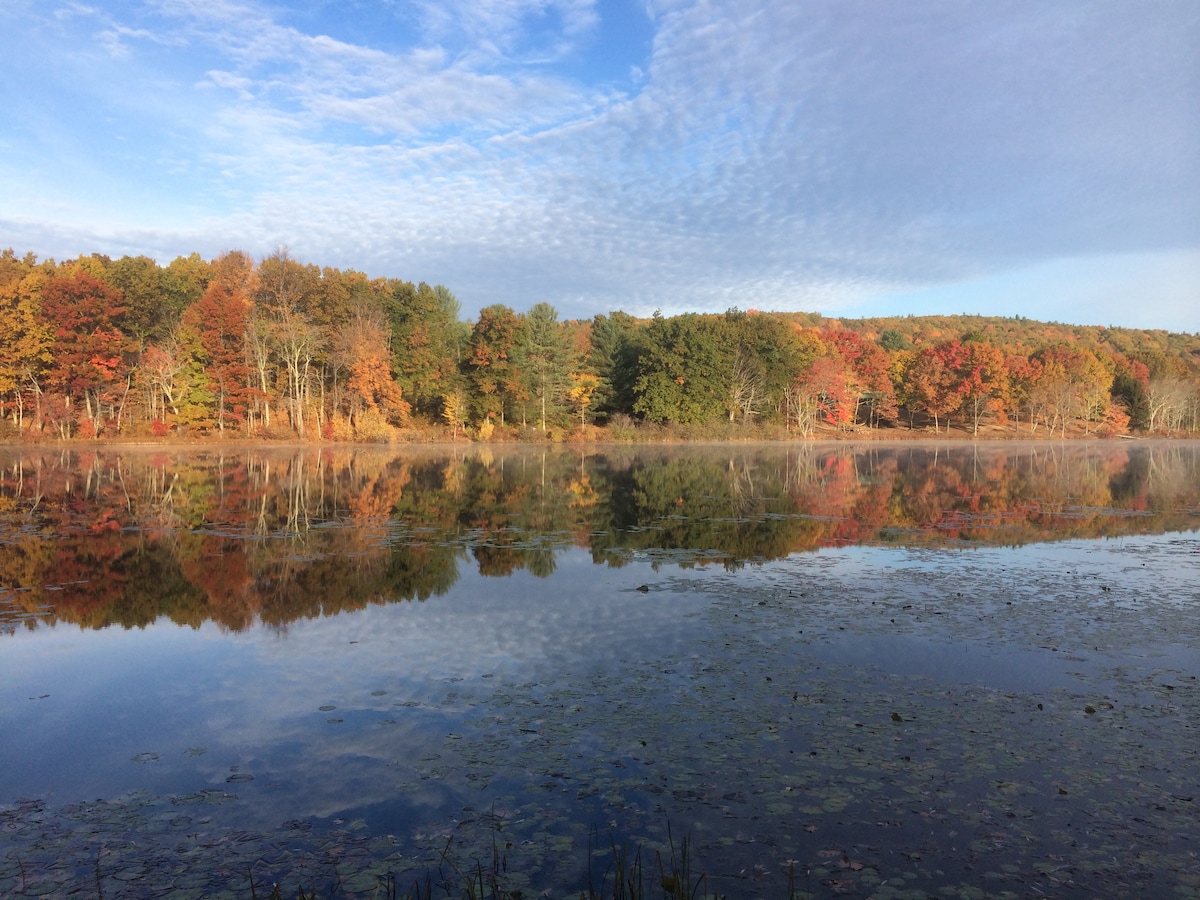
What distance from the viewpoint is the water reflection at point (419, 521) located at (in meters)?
11.0

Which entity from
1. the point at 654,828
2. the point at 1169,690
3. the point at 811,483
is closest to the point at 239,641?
the point at 654,828

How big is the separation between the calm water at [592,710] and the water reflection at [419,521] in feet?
0.47

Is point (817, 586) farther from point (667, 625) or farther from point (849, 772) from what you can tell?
point (849, 772)

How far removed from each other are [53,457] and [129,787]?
4095 centimetres

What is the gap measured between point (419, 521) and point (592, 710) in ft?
39.4

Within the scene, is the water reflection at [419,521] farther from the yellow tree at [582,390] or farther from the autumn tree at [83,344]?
the yellow tree at [582,390]

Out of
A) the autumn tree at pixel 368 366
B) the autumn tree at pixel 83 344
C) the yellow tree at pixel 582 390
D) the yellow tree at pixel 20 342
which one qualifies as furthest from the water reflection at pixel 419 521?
the yellow tree at pixel 582 390

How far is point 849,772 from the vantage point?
531 cm

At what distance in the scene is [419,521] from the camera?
57.9 ft

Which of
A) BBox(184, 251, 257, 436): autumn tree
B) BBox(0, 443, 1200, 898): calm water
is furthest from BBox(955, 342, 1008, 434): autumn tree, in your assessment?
BBox(0, 443, 1200, 898): calm water

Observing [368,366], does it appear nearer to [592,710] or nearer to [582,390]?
[582,390]

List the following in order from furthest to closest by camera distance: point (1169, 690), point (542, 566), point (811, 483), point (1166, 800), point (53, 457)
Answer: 1. point (53, 457)
2. point (811, 483)
3. point (542, 566)
4. point (1169, 690)
5. point (1166, 800)

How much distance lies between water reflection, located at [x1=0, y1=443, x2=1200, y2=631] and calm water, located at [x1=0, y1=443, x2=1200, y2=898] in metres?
0.14

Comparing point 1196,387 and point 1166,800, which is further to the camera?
point 1196,387
